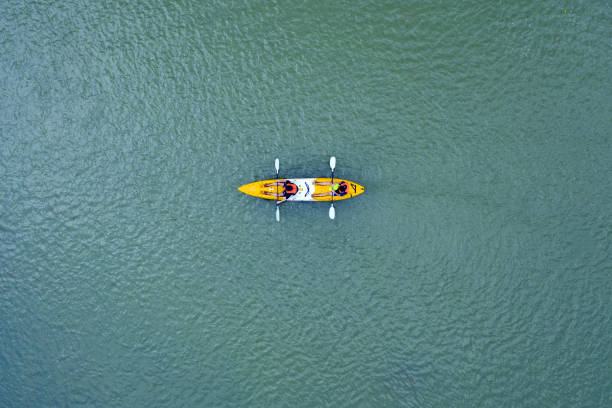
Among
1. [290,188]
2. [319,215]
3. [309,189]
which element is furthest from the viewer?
[319,215]

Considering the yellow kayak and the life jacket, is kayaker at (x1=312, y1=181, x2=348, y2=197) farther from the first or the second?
the life jacket

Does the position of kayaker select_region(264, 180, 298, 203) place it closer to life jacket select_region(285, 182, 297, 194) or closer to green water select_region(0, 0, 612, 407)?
life jacket select_region(285, 182, 297, 194)

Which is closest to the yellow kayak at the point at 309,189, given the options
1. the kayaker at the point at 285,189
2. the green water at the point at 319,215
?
the kayaker at the point at 285,189

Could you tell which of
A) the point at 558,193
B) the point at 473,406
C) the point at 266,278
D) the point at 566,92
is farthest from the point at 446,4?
the point at 473,406

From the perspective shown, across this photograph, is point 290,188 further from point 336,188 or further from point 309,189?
point 336,188

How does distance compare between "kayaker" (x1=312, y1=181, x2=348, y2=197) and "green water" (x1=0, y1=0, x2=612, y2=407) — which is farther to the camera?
"green water" (x1=0, y1=0, x2=612, y2=407)

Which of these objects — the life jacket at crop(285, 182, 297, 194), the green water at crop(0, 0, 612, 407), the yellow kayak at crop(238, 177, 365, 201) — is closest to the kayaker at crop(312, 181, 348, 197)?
the yellow kayak at crop(238, 177, 365, 201)

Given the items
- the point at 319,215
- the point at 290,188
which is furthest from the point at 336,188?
the point at 290,188

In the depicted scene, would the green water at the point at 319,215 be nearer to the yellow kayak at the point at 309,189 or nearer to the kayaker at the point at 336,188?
the yellow kayak at the point at 309,189
